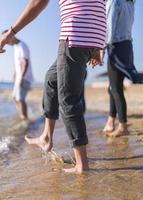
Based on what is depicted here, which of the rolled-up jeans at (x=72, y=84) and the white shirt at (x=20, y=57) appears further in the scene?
the white shirt at (x=20, y=57)

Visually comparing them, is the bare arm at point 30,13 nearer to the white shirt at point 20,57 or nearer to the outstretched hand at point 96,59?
the outstretched hand at point 96,59

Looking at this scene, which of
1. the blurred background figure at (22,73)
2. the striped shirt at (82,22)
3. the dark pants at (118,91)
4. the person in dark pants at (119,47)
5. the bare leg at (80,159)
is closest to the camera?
the striped shirt at (82,22)

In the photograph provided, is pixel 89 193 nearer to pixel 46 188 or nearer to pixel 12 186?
pixel 46 188

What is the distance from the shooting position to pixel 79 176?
13.6 feet

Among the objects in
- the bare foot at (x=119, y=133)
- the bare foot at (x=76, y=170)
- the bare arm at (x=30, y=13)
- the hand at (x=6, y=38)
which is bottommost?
the bare foot at (x=119, y=133)

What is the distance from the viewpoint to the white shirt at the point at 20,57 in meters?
10.0

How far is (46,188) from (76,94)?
80cm

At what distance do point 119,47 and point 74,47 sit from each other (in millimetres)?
1969

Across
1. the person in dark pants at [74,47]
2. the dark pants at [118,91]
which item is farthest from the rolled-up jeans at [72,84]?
the dark pants at [118,91]

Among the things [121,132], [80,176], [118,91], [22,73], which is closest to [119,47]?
[118,91]

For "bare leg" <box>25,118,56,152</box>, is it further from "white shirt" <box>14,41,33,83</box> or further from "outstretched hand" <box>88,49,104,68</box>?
"white shirt" <box>14,41,33,83</box>

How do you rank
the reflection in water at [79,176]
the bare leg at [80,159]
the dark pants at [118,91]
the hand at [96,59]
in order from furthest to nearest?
the dark pants at [118,91]
the hand at [96,59]
the bare leg at [80,159]
the reflection in water at [79,176]

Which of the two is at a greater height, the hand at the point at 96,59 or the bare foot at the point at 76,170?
the hand at the point at 96,59

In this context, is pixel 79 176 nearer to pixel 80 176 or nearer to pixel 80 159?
pixel 80 176
